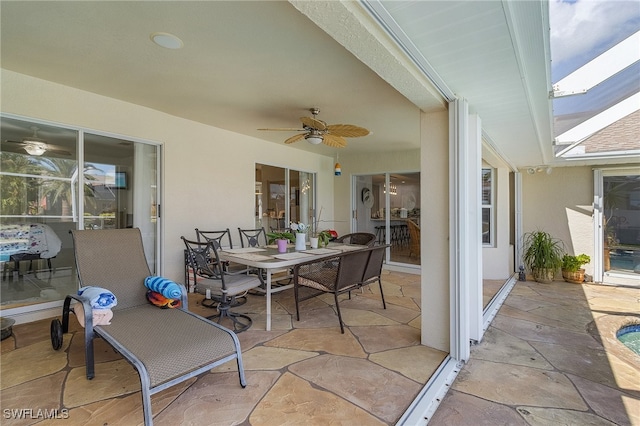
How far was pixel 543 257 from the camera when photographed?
520 cm

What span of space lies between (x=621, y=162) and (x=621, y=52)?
12.6 feet

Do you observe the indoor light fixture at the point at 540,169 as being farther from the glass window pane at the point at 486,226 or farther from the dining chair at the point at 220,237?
the dining chair at the point at 220,237

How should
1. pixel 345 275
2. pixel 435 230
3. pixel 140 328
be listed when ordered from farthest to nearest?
pixel 345 275 → pixel 435 230 → pixel 140 328

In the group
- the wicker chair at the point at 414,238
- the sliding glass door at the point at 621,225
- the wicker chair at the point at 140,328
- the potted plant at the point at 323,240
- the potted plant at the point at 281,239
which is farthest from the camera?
the wicker chair at the point at 414,238

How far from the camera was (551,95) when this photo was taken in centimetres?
247

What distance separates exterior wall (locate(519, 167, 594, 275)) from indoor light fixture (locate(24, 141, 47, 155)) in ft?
25.2

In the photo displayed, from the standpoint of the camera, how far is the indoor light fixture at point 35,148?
126 inches

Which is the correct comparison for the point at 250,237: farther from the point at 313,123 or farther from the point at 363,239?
the point at 313,123

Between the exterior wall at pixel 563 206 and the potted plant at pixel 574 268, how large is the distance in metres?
0.21

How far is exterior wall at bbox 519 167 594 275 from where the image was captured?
17.4ft

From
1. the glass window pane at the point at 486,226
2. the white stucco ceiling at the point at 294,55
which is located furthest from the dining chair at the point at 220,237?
the glass window pane at the point at 486,226

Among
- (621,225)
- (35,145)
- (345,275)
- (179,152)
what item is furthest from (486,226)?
(35,145)

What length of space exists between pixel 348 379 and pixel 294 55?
2523mm

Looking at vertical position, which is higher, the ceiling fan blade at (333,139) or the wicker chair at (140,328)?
the ceiling fan blade at (333,139)
